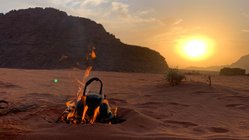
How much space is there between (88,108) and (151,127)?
1.00 meters

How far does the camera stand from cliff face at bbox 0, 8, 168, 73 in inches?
1984

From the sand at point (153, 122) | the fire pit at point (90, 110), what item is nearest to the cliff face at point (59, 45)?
the sand at point (153, 122)

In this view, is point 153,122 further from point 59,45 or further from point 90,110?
point 59,45

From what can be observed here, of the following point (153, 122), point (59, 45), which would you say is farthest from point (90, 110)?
point (59, 45)

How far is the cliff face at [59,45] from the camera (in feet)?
165

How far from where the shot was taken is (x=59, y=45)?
180 feet

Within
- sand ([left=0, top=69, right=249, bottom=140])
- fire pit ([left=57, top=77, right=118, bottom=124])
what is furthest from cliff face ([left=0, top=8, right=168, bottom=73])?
fire pit ([left=57, top=77, right=118, bottom=124])

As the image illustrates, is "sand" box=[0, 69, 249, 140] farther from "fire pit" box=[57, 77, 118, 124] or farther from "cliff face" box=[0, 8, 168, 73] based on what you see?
"cliff face" box=[0, 8, 168, 73]

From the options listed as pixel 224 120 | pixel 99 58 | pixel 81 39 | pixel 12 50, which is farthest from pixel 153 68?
pixel 224 120

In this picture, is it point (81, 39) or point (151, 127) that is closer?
point (151, 127)

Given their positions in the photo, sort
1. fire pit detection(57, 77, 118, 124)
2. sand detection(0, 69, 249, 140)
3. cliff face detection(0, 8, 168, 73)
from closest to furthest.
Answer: sand detection(0, 69, 249, 140)
fire pit detection(57, 77, 118, 124)
cliff face detection(0, 8, 168, 73)

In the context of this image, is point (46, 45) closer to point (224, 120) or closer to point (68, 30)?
point (68, 30)

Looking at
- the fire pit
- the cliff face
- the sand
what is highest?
the cliff face

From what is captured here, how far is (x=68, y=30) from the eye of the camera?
59.8m
